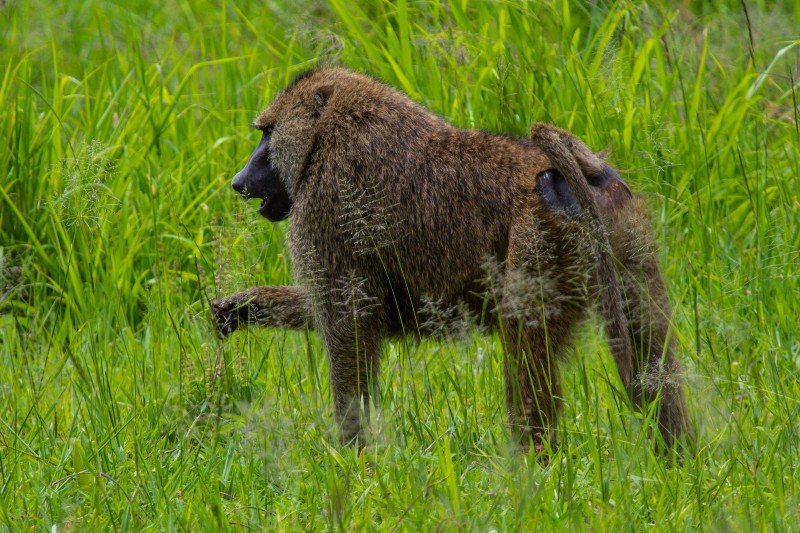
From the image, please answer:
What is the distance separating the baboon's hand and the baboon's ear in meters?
0.68

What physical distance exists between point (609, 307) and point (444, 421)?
2.09 feet

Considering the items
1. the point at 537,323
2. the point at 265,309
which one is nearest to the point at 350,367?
the point at 265,309

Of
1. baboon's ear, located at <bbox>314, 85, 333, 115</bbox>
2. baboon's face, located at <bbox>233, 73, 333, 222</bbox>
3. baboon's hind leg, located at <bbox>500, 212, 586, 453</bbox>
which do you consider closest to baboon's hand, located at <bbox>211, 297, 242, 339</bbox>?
baboon's face, located at <bbox>233, 73, 333, 222</bbox>

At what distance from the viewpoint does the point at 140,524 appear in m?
2.58

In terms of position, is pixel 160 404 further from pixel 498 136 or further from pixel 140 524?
pixel 498 136

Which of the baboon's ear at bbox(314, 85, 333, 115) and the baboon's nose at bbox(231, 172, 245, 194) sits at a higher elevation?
the baboon's ear at bbox(314, 85, 333, 115)

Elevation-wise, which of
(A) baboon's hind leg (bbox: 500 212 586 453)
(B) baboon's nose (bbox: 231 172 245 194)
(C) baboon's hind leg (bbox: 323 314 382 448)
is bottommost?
(C) baboon's hind leg (bbox: 323 314 382 448)

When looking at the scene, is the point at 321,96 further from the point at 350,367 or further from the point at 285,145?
the point at 350,367

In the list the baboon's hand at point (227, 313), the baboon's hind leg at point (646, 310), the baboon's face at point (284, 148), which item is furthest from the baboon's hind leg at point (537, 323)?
the baboon's hand at point (227, 313)

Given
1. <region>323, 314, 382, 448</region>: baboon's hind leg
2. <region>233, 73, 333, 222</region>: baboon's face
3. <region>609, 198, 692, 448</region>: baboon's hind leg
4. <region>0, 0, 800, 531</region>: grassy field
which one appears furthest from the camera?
<region>233, 73, 333, 222</region>: baboon's face

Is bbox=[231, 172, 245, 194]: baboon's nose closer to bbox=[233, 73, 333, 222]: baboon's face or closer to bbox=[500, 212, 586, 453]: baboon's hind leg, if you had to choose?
bbox=[233, 73, 333, 222]: baboon's face

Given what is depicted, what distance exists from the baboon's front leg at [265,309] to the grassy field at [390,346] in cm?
7

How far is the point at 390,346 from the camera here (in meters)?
4.25

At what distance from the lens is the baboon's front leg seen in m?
3.53
